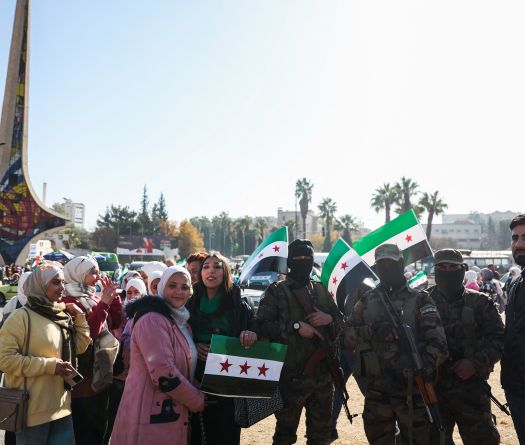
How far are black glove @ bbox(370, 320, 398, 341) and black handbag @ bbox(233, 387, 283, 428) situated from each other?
99cm

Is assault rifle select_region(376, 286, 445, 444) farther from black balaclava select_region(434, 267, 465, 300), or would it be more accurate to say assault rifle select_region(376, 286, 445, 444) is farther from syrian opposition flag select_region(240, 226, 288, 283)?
syrian opposition flag select_region(240, 226, 288, 283)

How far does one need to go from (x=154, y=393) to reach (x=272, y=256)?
105 inches

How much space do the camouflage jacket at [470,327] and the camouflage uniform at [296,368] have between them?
3.16 ft

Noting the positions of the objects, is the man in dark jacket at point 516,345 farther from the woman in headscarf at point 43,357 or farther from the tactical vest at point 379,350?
the woman in headscarf at point 43,357

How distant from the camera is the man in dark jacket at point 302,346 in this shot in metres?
4.16

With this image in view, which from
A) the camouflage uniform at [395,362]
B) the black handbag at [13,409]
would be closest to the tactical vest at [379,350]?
the camouflage uniform at [395,362]

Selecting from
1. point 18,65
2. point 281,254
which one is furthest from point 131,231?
point 281,254

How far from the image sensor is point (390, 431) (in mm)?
3777

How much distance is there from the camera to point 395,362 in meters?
3.75

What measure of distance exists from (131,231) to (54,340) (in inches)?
3472

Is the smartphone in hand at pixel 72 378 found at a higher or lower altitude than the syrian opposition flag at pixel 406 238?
lower

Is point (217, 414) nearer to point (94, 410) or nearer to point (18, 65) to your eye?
point (94, 410)

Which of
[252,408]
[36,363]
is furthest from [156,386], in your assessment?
[252,408]

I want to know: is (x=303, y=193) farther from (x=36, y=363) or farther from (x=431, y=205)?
(x=36, y=363)
